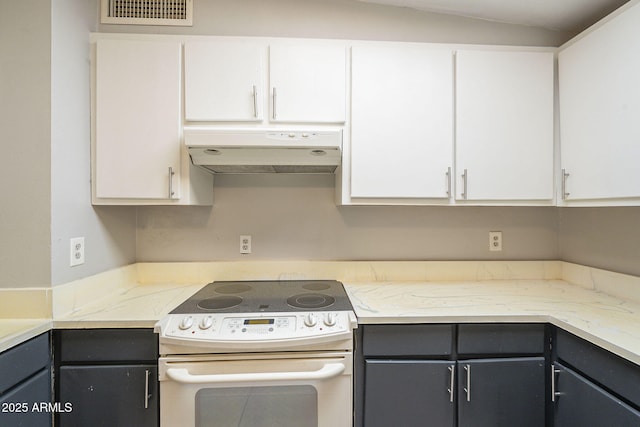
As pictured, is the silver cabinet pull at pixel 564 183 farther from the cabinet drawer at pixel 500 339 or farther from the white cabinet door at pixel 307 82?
the white cabinet door at pixel 307 82

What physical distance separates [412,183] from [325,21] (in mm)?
1029

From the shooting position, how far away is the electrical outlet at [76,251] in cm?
132

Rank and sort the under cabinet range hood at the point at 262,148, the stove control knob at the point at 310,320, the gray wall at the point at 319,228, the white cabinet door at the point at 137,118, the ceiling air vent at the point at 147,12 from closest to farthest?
the stove control knob at the point at 310,320 → the under cabinet range hood at the point at 262,148 → the white cabinet door at the point at 137,118 → the ceiling air vent at the point at 147,12 → the gray wall at the point at 319,228

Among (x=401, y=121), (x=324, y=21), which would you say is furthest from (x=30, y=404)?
(x=324, y=21)

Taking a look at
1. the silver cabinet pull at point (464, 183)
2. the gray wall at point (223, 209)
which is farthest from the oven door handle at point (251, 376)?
the silver cabinet pull at point (464, 183)

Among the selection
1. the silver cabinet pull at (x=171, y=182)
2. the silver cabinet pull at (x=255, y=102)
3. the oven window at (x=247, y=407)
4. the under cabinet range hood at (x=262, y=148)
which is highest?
the silver cabinet pull at (x=255, y=102)

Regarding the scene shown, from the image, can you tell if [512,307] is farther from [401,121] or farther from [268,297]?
[268,297]

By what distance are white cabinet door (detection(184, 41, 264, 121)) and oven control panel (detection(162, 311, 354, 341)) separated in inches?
35.4

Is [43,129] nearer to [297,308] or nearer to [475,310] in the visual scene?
[297,308]

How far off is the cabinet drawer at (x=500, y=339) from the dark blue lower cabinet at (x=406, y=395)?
0.13 meters

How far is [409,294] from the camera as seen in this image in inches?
60.6

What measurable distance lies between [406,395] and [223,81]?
1.59m

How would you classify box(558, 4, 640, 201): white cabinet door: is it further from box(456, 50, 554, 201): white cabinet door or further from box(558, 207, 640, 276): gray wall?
box(558, 207, 640, 276): gray wall

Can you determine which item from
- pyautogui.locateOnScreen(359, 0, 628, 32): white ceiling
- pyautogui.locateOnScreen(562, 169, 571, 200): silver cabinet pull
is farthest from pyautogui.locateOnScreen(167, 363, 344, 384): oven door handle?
pyautogui.locateOnScreen(359, 0, 628, 32): white ceiling
